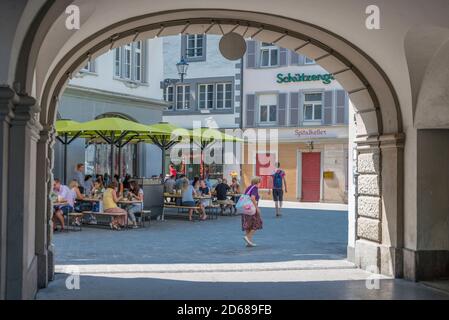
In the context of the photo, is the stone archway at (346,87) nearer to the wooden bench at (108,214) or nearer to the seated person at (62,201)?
the seated person at (62,201)

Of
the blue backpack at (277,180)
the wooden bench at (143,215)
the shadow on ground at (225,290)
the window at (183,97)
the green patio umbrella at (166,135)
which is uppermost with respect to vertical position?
the window at (183,97)

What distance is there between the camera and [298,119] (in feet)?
109

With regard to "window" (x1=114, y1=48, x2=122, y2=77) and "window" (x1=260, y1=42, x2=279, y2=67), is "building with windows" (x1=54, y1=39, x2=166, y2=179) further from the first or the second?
"window" (x1=260, y1=42, x2=279, y2=67)

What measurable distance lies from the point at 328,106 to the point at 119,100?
10.8 metres

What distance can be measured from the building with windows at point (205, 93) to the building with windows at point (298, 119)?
32.7 inches

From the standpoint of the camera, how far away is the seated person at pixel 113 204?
16.7 m

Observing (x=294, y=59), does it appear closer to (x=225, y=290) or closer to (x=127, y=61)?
(x=127, y=61)

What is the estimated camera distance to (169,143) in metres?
21.7

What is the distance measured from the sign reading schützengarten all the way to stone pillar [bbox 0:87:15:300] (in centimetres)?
2762

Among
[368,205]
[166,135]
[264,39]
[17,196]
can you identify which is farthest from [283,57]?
[17,196]

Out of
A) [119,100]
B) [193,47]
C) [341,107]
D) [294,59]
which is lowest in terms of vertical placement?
[119,100]

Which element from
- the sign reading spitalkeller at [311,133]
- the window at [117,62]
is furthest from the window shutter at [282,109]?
the window at [117,62]

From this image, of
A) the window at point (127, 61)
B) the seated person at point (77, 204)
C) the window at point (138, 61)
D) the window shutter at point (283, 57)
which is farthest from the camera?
the window shutter at point (283, 57)
